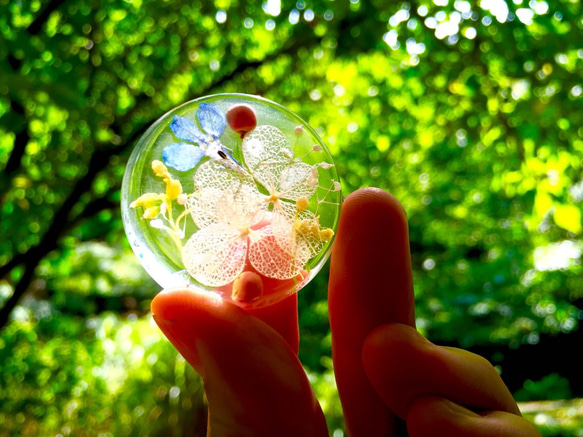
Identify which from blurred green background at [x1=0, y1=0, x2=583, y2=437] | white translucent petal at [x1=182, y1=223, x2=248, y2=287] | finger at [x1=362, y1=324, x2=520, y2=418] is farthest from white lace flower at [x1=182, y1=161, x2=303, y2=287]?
blurred green background at [x1=0, y1=0, x2=583, y2=437]

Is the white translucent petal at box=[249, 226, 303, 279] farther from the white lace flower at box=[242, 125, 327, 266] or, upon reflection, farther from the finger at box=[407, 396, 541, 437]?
the finger at box=[407, 396, 541, 437]

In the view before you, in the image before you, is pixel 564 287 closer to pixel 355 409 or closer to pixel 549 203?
pixel 549 203

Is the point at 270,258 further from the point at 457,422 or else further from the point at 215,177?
the point at 457,422

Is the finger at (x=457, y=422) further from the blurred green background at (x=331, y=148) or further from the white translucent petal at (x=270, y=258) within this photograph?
the blurred green background at (x=331, y=148)

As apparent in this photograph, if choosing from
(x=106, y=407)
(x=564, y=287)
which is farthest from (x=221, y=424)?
(x=564, y=287)

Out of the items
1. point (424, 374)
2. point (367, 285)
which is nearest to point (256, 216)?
point (367, 285)
